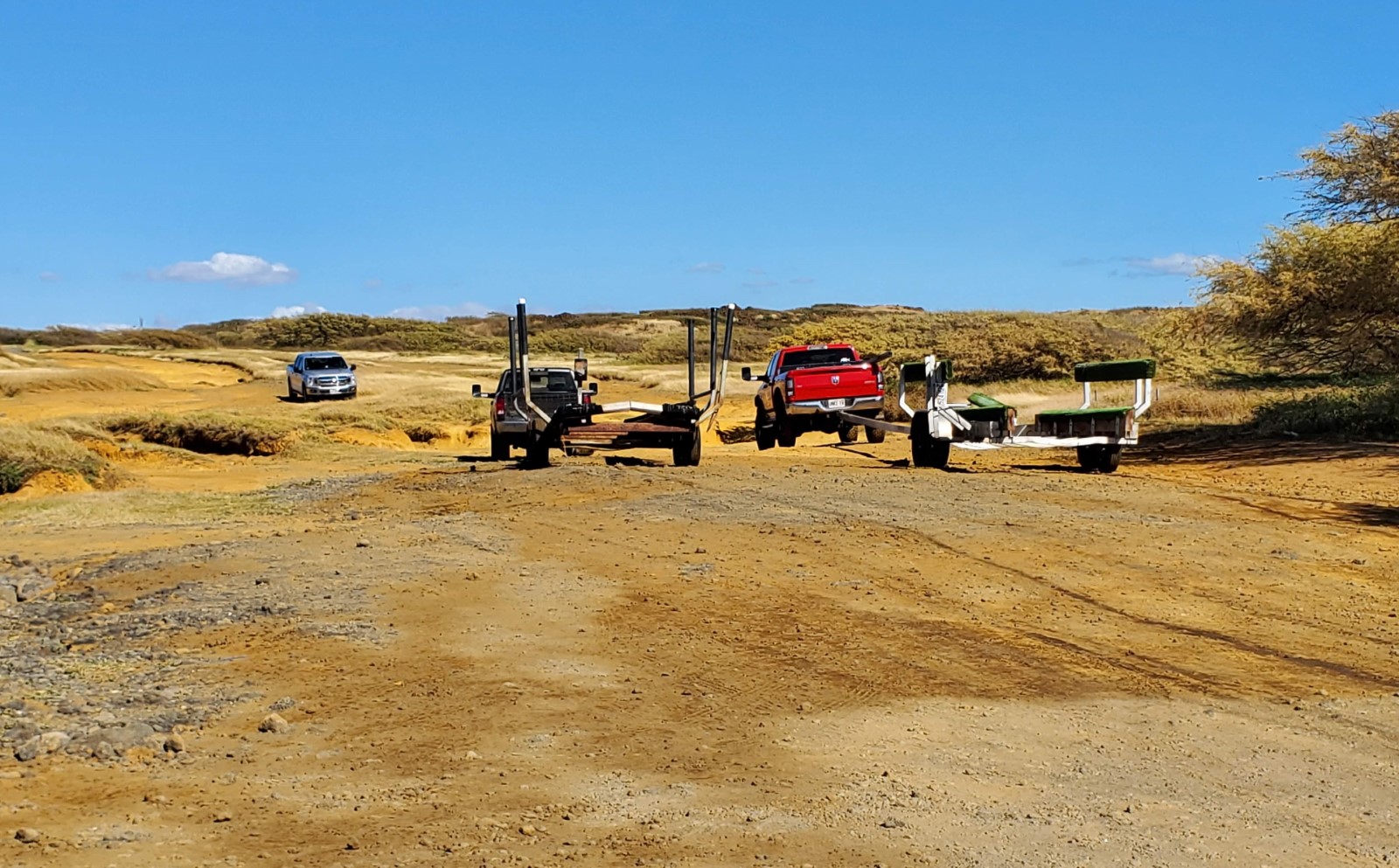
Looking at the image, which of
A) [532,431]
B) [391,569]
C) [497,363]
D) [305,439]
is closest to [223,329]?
[497,363]

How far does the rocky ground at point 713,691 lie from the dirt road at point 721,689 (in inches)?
1.0

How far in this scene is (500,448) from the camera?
2342 centimetres

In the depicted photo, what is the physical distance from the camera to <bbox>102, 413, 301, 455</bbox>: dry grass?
27312 mm

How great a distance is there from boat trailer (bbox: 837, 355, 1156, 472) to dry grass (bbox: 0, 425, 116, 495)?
11041 millimetres

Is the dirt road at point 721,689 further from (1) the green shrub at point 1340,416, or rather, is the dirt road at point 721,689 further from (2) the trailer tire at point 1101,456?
(1) the green shrub at point 1340,416

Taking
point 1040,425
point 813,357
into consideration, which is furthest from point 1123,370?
point 813,357

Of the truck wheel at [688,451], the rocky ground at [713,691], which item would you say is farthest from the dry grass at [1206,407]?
the rocky ground at [713,691]

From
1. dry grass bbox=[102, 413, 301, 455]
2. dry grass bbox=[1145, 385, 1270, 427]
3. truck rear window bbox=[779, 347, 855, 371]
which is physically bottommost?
dry grass bbox=[102, 413, 301, 455]

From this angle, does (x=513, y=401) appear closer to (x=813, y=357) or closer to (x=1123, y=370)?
(x=813, y=357)

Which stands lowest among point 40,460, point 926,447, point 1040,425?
point 40,460

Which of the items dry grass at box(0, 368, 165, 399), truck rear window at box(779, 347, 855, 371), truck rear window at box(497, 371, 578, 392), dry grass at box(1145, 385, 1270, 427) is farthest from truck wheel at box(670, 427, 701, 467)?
dry grass at box(0, 368, 165, 399)

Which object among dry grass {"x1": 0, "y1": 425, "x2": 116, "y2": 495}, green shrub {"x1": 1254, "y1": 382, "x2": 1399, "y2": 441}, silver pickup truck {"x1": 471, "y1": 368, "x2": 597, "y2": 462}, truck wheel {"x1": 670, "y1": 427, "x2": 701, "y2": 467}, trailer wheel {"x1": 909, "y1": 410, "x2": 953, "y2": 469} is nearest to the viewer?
trailer wheel {"x1": 909, "y1": 410, "x2": 953, "y2": 469}

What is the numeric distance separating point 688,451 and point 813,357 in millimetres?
7150

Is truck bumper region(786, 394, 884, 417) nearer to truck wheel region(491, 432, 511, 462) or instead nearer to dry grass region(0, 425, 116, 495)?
Result: truck wheel region(491, 432, 511, 462)
